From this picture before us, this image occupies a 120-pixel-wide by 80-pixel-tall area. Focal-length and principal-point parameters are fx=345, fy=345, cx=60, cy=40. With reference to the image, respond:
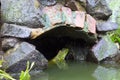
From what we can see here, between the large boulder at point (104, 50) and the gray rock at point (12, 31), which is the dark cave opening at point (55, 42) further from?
the gray rock at point (12, 31)

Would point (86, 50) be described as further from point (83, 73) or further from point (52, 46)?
point (83, 73)

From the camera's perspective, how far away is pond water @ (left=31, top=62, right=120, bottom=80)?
650cm

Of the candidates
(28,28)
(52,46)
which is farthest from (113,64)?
(28,28)

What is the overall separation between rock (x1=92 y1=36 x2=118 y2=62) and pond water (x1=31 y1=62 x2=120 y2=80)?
29 centimetres

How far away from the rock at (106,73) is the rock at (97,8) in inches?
65.5

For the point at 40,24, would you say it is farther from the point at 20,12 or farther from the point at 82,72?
the point at 82,72

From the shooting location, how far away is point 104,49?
817cm

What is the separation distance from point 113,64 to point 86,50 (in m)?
0.81

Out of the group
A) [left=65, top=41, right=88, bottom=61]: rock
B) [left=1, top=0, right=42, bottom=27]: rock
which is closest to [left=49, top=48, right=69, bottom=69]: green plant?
[left=65, top=41, right=88, bottom=61]: rock

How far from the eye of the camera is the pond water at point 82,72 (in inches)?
256

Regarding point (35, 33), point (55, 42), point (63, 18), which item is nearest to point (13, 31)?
point (35, 33)

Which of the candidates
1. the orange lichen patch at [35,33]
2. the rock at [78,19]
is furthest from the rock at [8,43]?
the rock at [78,19]

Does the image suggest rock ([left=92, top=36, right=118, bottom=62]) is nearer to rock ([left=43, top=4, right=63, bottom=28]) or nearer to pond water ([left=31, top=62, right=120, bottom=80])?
pond water ([left=31, top=62, right=120, bottom=80])

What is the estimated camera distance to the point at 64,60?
8.26 metres
